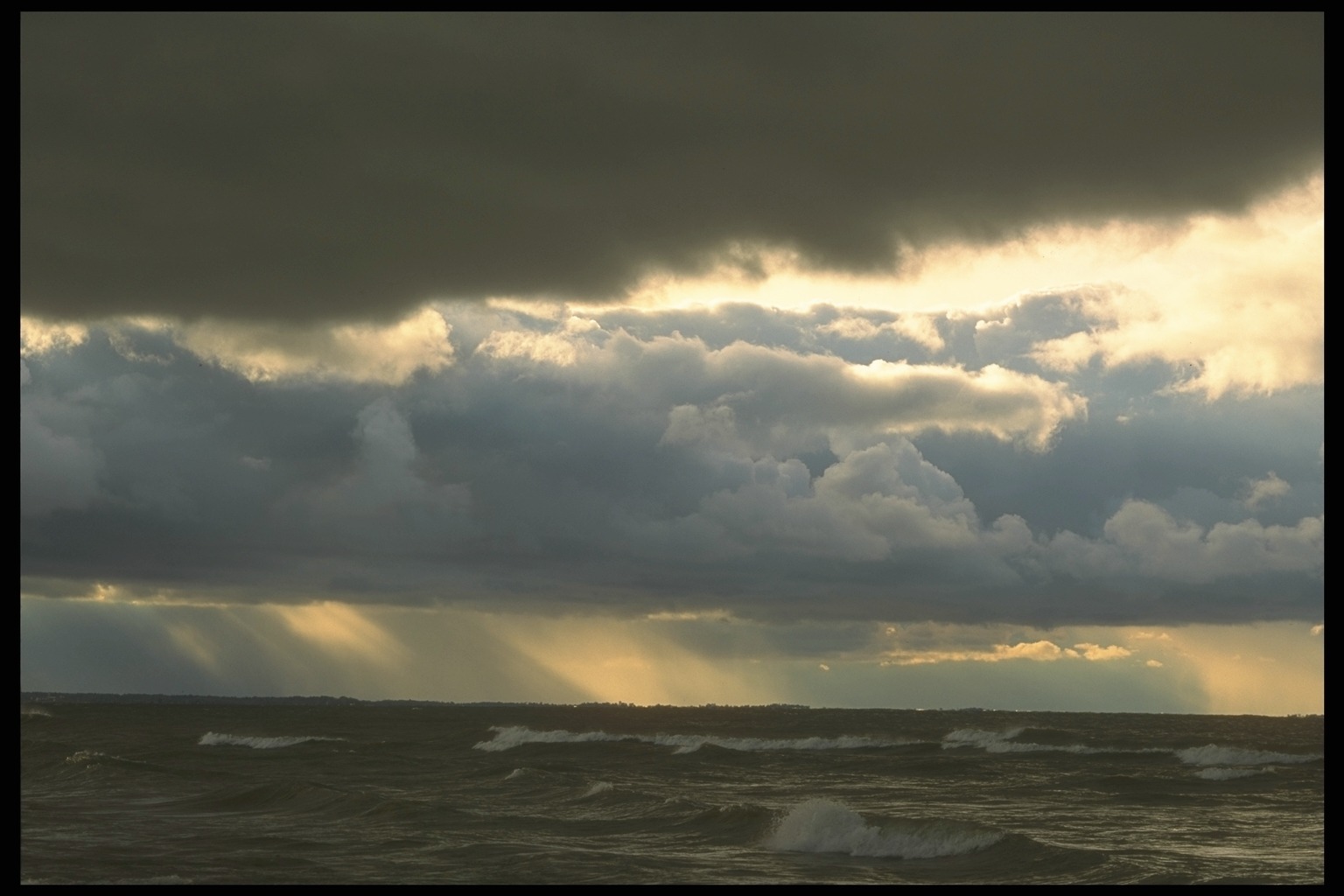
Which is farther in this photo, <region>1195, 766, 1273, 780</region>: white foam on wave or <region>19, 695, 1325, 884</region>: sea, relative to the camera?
<region>1195, 766, 1273, 780</region>: white foam on wave

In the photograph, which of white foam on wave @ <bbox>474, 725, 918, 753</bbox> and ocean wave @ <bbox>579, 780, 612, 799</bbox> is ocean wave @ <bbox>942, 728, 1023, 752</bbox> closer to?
white foam on wave @ <bbox>474, 725, 918, 753</bbox>

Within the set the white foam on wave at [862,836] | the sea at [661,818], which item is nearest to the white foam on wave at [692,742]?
the sea at [661,818]

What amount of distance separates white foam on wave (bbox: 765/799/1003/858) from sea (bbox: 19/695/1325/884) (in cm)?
9

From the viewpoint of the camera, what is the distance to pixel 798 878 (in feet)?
98.5

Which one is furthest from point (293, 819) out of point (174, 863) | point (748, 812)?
point (748, 812)

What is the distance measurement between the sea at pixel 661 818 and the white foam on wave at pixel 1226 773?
297mm

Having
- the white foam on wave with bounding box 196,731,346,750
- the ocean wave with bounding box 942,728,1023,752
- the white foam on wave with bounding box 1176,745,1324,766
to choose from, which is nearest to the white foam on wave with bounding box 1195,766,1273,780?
the white foam on wave with bounding box 1176,745,1324,766

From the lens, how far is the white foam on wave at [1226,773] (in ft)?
219

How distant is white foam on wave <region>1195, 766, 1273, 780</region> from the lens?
66875 mm

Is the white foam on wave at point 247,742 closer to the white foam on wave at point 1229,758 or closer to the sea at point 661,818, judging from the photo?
the sea at point 661,818

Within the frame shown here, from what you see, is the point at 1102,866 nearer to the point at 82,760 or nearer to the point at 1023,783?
the point at 1023,783

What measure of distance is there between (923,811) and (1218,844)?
11394 millimetres
